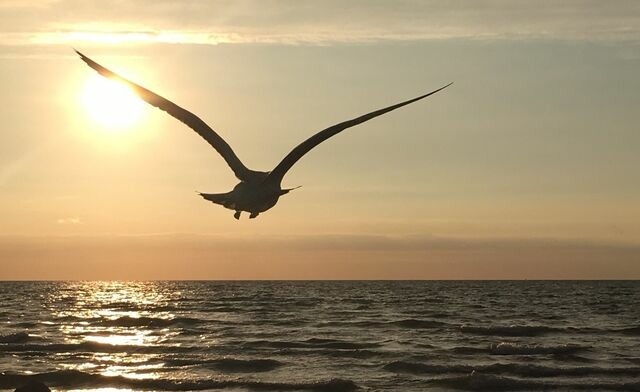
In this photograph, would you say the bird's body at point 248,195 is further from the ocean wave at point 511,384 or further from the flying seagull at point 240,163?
the ocean wave at point 511,384

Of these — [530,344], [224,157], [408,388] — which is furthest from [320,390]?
[530,344]

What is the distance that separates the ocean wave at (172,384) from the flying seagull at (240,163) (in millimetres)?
9265

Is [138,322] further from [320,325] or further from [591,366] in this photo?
[591,366]

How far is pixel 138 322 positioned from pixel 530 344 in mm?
19876

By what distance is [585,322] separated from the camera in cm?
4225

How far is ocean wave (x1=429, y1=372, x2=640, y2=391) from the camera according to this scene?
858 inches

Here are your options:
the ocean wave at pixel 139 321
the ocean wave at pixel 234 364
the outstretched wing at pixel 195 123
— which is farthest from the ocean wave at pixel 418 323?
the outstretched wing at pixel 195 123

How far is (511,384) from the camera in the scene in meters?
22.5

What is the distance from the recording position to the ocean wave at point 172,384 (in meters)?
21.8

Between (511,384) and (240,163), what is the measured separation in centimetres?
1158

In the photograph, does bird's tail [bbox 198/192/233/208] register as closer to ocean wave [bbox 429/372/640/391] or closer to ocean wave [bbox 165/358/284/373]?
ocean wave [bbox 429/372/640/391]

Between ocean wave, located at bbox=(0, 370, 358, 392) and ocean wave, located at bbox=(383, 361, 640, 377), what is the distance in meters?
3.12

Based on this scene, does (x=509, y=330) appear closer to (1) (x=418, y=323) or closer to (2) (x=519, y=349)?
(1) (x=418, y=323)

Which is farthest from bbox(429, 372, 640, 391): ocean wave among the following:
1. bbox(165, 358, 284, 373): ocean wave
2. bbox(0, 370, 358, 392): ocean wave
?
bbox(165, 358, 284, 373): ocean wave
